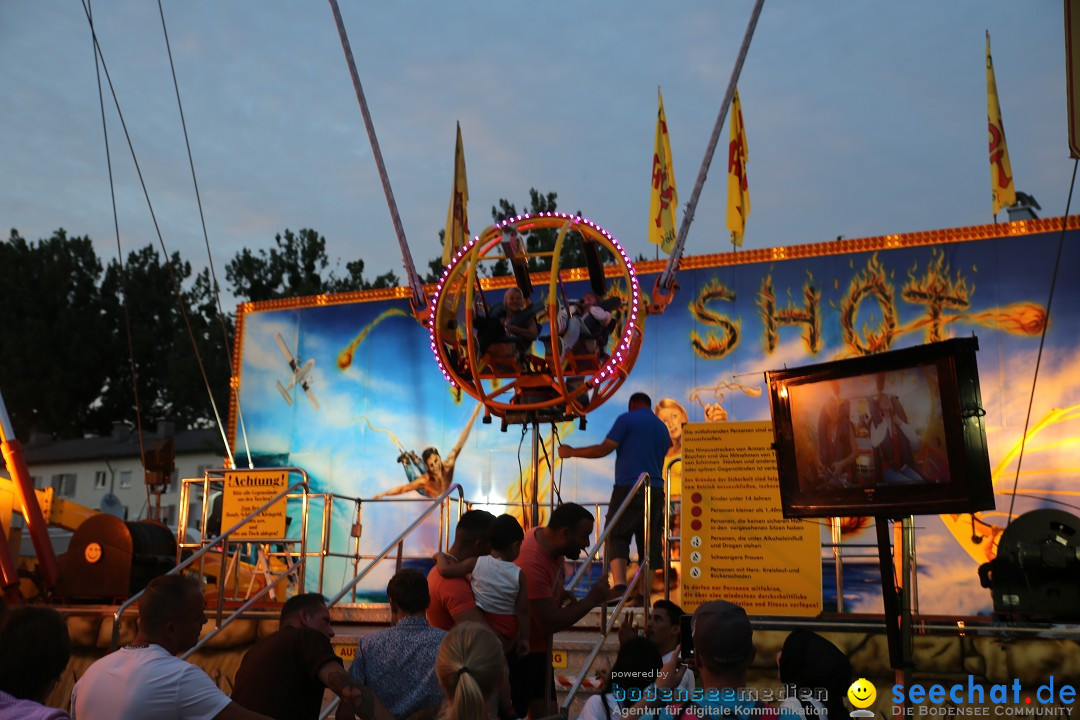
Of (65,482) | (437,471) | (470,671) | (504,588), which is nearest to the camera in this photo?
(470,671)

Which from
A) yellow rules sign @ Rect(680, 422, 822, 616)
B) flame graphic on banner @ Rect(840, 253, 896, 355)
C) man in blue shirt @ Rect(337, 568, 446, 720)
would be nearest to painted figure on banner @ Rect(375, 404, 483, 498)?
flame graphic on banner @ Rect(840, 253, 896, 355)

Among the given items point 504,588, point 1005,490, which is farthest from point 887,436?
point 1005,490

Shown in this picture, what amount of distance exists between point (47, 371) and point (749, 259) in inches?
1226

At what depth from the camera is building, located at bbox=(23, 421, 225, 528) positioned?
4156cm

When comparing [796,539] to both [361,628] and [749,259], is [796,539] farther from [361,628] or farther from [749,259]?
[749,259]

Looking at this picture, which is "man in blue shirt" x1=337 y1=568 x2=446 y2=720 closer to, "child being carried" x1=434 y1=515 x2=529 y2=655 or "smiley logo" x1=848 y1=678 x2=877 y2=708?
"child being carried" x1=434 y1=515 x2=529 y2=655

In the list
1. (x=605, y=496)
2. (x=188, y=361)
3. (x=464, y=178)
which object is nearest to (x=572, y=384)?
(x=605, y=496)

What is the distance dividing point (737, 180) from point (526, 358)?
8.82 metres

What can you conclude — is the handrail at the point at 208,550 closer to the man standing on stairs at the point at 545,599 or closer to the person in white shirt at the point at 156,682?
the man standing on stairs at the point at 545,599

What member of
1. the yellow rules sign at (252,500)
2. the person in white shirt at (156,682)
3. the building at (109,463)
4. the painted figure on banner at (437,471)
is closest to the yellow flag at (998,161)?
the painted figure on banner at (437,471)

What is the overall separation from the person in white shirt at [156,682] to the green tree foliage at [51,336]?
37.0 meters

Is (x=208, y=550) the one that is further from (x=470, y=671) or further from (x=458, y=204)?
(x=458, y=204)

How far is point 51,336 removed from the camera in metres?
38.3

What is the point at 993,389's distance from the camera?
13961 millimetres
